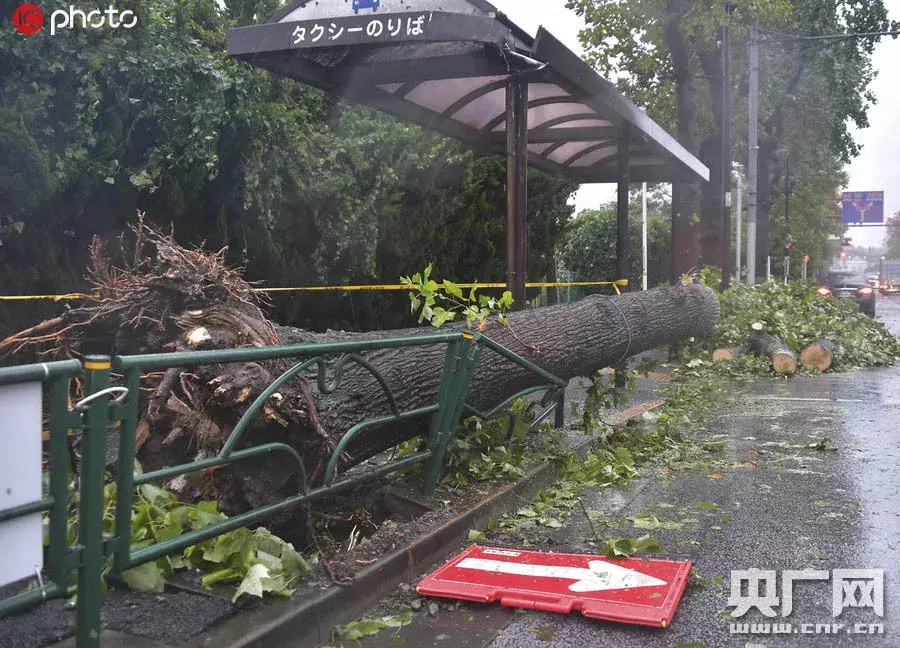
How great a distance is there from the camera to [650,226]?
2986 centimetres

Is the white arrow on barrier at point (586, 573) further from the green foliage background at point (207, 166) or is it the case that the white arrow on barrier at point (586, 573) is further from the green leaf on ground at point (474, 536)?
the green foliage background at point (207, 166)

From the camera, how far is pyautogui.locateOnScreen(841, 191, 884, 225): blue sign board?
62.6m

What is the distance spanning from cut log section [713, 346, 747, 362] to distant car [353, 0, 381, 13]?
804 cm

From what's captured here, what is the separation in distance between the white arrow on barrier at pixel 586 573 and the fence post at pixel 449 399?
2.65ft

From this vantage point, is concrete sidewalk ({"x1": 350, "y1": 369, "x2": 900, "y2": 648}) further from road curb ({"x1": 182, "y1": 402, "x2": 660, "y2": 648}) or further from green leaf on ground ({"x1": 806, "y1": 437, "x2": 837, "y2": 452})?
road curb ({"x1": 182, "y1": 402, "x2": 660, "y2": 648})

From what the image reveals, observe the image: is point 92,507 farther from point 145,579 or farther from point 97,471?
point 145,579

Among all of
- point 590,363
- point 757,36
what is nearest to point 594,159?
point 590,363

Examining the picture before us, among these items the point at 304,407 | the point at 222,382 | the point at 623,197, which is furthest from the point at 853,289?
the point at 222,382

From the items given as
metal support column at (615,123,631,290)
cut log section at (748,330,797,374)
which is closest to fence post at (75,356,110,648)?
metal support column at (615,123,631,290)

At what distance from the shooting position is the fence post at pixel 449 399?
4816mm

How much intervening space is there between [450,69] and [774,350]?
7.43 meters

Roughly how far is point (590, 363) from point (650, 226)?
926 inches

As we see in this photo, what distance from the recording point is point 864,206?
205 feet

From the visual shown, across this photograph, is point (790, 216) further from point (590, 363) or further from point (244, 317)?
point (244, 317)
